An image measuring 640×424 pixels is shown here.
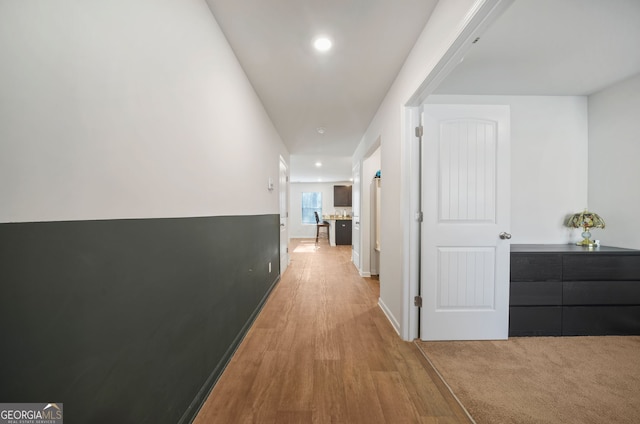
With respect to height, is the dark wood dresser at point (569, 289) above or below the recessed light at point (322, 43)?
below

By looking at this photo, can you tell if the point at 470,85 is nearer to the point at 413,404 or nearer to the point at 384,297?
the point at 384,297

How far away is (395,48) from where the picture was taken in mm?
1976

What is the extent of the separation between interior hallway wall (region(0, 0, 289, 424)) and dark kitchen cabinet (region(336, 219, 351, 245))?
666cm

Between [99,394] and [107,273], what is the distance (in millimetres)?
389

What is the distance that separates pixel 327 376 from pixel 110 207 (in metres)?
1.62

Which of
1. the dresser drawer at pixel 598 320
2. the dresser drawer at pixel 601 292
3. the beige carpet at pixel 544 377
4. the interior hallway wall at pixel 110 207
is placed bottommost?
the beige carpet at pixel 544 377

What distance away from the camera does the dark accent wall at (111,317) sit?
0.60 metres

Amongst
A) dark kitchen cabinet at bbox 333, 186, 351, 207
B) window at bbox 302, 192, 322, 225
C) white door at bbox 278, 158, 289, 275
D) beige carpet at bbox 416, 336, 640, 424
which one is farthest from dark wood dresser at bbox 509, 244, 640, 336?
window at bbox 302, 192, 322, 225

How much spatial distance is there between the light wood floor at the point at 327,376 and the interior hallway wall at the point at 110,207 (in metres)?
0.27

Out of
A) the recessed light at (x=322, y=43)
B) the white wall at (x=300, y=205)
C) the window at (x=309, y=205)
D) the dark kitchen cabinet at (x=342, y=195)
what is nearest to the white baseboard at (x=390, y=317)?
the recessed light at (x=322, y=43)

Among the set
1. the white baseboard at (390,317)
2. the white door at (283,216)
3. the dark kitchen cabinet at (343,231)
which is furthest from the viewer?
the dark kitchen cabinet at (343,231)

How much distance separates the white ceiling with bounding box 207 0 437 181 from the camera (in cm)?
159

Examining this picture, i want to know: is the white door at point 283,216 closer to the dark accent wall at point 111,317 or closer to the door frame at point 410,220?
the door frame at point 410,220

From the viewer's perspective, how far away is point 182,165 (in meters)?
1.26
